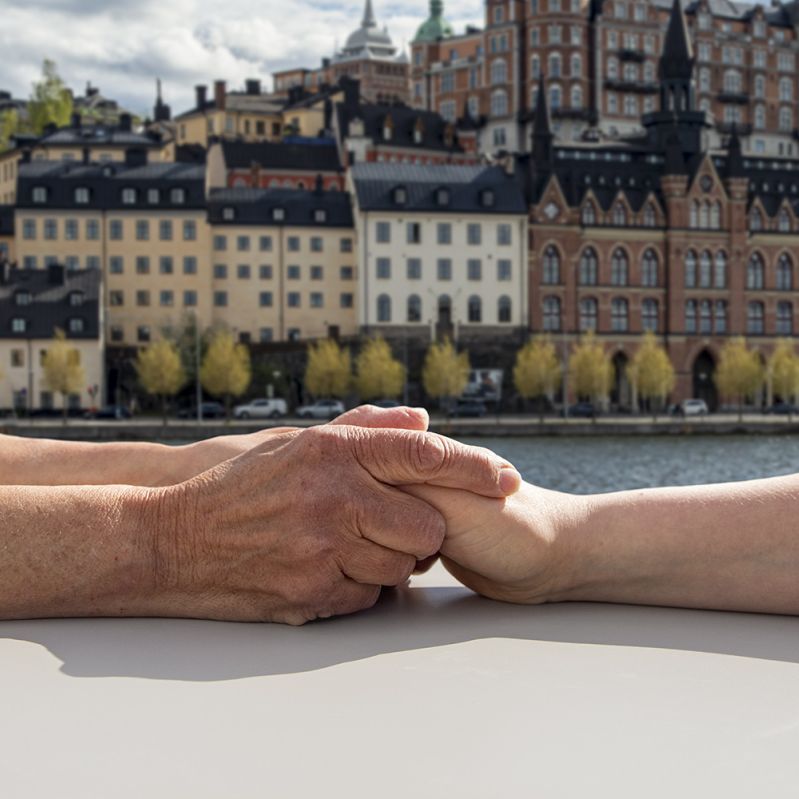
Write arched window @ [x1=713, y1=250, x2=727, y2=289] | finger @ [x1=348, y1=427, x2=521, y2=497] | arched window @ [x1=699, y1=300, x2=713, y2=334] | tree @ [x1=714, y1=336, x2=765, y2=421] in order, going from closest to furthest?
finger @ [x1=348, y1=427, x2=521, y2=497] → tree @ [x1=714, y1=336, x2=765, y2=421] → arched window @ [x1=699, y1=300, x2=713, y2=334] → arched window @ [x1=713, y1=250, x2=727, y2=289]

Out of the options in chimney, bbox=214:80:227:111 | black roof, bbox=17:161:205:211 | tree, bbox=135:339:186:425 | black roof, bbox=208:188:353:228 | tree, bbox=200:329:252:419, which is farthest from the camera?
chimney, bbox=214:80:227:111

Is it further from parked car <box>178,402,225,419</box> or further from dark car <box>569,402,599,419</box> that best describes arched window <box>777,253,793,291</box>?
parked car <box>178,402,225,419</box>

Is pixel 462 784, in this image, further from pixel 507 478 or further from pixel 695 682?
pixel 507 478

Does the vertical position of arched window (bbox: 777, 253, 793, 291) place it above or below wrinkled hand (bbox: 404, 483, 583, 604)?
above

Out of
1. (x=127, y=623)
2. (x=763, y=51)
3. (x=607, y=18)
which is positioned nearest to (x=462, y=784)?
(x=127, y=623)

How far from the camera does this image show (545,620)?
2.40m

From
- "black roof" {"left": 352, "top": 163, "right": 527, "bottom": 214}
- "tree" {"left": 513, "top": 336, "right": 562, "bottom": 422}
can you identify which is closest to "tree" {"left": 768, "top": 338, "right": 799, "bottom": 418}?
"tree" {"left": 513, "top": 336, "right": 562, "bottom": 422}

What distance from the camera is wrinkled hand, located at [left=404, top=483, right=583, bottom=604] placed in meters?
2.33

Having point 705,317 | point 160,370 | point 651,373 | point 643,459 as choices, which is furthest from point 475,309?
point 643,459

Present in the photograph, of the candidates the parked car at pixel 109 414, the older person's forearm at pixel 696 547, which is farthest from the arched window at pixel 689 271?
the older person's forearm at pixel 696 547

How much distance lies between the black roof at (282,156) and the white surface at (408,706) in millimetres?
68457

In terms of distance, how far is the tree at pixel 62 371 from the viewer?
49.7 m

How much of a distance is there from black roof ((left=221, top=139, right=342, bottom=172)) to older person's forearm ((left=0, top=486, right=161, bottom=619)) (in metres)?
68.2

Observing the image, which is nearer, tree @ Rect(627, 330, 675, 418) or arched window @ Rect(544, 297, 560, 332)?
tree @ Rect(627, 330, 675, 418)
